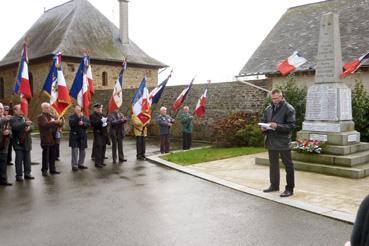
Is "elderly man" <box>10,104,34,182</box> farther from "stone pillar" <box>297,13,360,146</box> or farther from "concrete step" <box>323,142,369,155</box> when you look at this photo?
"concrete step" <box>323,142,369,155</box>

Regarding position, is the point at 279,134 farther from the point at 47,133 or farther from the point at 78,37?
the point at 78,37

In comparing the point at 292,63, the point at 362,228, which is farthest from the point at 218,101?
the point at 362,228

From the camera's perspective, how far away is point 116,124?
11.8m

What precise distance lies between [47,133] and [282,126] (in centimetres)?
577

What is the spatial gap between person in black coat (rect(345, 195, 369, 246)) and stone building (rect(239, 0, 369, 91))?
1489cm

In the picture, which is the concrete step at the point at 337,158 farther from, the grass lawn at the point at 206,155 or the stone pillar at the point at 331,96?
the grass lawn at the point at 206,155

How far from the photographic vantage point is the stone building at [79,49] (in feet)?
95.8

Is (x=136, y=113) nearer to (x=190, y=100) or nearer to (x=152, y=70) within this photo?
(x=190, y=100)

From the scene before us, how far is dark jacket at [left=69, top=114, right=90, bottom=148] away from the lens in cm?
1051

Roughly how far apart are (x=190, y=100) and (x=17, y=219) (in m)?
13.4

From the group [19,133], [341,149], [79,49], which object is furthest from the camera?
[79,49]

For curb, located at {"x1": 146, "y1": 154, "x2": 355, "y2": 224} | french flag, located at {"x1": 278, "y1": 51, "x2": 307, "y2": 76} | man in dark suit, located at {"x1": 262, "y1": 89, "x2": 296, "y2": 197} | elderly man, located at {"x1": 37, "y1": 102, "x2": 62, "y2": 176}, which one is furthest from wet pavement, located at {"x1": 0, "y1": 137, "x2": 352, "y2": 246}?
french flag, located at {"x1": 278, "y1": 51, "x2": 307, "y2": 76}

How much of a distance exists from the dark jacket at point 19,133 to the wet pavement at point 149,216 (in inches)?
34.4

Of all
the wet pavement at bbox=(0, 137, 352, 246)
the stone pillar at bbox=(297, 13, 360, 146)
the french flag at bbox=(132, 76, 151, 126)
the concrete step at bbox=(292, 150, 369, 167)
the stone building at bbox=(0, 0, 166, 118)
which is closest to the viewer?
the wet pavement at bbox=(0, 137, 352, 246)
